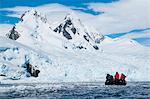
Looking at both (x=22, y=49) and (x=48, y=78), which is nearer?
(x=48, y=78)

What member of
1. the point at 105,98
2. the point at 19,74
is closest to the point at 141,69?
the point at 19,74

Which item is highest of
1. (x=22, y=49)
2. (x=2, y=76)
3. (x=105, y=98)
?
(x=22, y=49)

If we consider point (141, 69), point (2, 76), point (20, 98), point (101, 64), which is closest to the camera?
point (20, 98)

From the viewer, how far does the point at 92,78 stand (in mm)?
153875

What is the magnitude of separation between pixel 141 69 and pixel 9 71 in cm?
7157

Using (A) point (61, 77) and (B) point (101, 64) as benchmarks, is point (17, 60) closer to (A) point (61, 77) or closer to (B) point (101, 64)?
(A) point (61, 77)

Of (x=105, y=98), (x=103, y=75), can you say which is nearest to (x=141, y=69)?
(x=103, y=75)

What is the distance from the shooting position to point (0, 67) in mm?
137625

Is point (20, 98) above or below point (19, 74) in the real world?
below

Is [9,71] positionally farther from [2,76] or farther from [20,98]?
[20,98]

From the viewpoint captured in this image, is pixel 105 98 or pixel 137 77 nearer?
pixel 105 98

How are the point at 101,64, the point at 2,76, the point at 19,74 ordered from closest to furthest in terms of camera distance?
the point at 2,76
the point at 19,74
the point at 101,64

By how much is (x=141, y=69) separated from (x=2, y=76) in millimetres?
76515

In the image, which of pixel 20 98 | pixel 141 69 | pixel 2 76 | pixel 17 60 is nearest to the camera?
pixel 20 98
